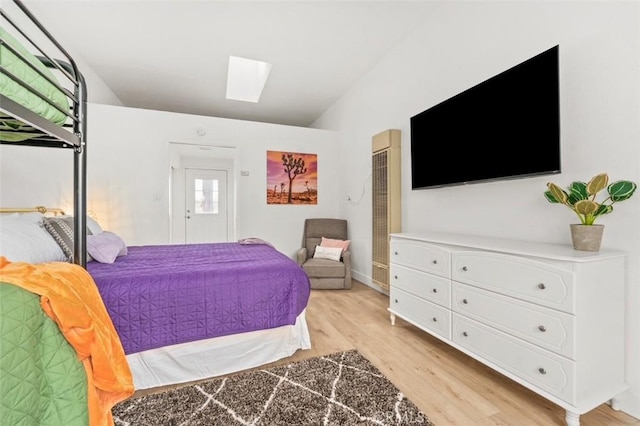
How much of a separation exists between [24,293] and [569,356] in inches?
81.8

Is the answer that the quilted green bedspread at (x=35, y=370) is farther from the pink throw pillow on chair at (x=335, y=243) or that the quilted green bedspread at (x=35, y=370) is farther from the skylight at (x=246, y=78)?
the skylight at (x=246, y=78)

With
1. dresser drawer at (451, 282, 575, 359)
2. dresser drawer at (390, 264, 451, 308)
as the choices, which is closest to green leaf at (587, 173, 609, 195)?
dresser drawer at (451, 282, 575, 359)

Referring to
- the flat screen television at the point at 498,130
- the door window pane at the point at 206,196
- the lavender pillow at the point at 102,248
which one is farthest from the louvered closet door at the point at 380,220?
the door window pane at the point at 206,196

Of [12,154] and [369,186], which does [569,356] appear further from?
[12,154]

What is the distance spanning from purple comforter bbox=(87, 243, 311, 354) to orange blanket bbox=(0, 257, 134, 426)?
29.0 inches

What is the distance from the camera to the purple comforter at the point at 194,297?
5.42 ft

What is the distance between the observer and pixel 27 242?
1.53 meters

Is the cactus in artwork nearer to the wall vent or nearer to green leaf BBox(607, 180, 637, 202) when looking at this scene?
the wall vent

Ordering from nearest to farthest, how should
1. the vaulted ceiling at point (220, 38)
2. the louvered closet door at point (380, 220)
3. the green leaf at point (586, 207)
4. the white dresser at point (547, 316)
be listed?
the white dresser at point (547, 316)
the green leaf at point (586, 207)
the vaulted ceiling at point (220, 38)
the louvered closet door at point (380, 220)

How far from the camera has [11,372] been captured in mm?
638

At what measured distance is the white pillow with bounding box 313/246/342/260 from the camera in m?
3.97

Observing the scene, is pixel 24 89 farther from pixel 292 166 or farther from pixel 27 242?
pixel 292 166

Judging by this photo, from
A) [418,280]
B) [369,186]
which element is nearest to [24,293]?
[418,280]

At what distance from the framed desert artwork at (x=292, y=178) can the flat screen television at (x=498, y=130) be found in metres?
2.40
